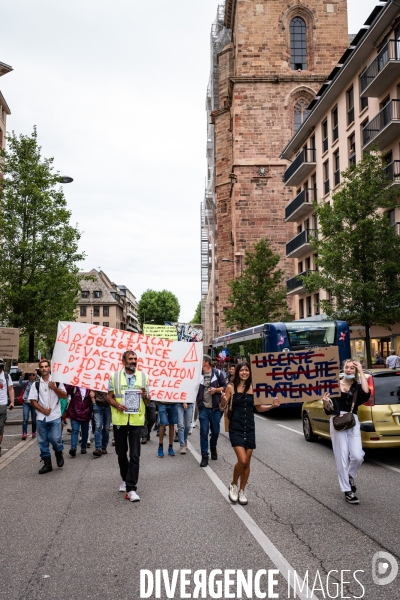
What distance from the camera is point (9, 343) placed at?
20781 mm

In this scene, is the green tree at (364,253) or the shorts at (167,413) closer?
the shorts at (167,413)

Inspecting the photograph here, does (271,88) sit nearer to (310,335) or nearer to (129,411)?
(310,335)

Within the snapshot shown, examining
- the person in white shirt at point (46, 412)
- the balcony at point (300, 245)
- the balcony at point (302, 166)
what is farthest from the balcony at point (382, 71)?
the person in white shirt at point (46, 412)

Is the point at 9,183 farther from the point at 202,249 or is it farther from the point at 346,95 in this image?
the point at 202,249

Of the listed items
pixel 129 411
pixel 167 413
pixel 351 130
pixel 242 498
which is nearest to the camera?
pixel 242 498

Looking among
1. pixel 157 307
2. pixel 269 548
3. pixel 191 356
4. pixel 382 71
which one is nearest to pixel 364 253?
pixel 382 71

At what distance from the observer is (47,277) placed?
28.1 meters

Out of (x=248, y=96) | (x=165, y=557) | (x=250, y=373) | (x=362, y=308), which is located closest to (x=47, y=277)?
(x=362, y=308)

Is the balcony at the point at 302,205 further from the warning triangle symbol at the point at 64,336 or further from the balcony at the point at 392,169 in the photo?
the warning triangle symbol at the point at 64,336

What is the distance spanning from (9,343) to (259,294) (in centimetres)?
2606

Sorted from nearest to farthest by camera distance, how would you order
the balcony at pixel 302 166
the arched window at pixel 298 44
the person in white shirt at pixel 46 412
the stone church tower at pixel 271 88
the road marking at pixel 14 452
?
the person in white shirt at pixel 46 412 < the road marking at pixel 14 452 < the balcony at pixel 302 166 < the stone church tower at pixel 271 88 < the arched window at pixel 298 44

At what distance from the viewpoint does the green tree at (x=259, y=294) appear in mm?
44219

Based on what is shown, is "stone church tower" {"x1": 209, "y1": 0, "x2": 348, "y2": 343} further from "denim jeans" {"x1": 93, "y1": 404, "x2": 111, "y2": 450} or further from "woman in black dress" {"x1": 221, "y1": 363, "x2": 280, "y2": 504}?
"woman in black dress" {"x1": 221, "y1": 363, "x2": 280, "y2": 504}

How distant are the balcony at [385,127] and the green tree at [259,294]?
15427 mm
